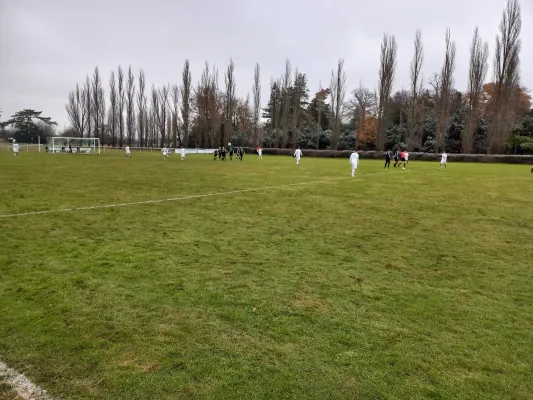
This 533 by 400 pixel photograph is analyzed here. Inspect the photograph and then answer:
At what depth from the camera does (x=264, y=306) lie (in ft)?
17.3

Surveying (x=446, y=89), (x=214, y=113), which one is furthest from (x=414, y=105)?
(x=214, y=113)

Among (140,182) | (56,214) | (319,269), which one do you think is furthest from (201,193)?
(319,269)

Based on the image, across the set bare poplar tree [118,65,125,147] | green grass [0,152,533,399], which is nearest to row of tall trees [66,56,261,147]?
bare poplar tree [118,65,125,147]

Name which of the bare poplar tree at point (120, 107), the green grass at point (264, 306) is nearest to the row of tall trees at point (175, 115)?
the bare poplar tree at point (120, 107)

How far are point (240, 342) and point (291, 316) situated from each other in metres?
0.95

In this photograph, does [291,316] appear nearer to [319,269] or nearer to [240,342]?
[240,342]

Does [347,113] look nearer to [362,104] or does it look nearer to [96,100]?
[362,104]

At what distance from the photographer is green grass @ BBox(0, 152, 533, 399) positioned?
142 inches

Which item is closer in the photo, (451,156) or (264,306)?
(264,306)

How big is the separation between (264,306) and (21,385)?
2869 mm

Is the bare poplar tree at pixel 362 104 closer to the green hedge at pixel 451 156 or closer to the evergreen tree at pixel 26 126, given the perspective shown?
the green hedge at pixel 451 156

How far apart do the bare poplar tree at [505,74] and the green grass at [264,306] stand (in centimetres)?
4152

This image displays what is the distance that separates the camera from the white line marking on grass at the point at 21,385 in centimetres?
328

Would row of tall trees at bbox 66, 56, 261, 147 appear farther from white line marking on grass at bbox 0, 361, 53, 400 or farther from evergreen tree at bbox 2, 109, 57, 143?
white line marking on grass at bbox 0, 361, 53, 400
